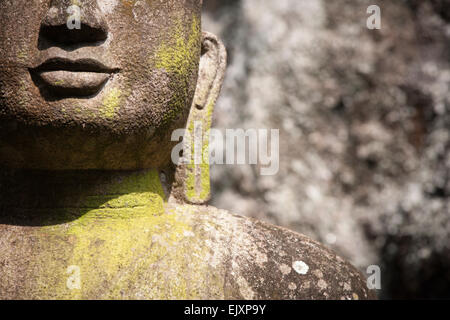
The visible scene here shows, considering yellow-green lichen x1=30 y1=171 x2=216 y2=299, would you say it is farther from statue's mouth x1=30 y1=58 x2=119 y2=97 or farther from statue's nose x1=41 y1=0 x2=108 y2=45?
statue's nose x1=41 y1=0 x2=108 y2=45

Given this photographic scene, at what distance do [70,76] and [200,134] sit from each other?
19.1 inches

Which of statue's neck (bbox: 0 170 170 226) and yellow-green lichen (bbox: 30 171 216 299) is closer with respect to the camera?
yellow-green lichen (bbox: 30 171 216 299)

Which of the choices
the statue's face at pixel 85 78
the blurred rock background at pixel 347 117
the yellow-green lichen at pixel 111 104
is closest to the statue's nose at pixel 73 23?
the statue's face at pixel 85 78

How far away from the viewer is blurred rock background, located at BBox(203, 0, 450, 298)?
3.27 meters

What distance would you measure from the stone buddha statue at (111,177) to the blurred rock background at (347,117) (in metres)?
2.05

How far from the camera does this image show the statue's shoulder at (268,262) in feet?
4.05

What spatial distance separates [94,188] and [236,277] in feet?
1.42

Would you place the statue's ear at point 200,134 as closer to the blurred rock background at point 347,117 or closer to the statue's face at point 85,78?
the statue's face at point 85,78

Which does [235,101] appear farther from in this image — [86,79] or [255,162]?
[86,79]

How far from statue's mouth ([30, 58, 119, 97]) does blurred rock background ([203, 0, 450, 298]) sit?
7.91 ft

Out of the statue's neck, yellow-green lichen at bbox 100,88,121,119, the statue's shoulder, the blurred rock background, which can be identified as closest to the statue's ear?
the statue's shoulder

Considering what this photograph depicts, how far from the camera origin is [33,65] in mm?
1162
